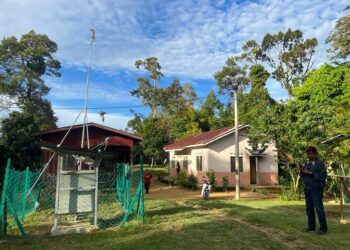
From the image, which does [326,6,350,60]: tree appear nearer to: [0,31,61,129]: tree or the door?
the door

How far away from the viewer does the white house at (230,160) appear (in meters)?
22.8

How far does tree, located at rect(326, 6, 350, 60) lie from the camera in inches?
896

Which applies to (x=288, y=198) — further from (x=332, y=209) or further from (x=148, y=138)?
(x=148, y=138)

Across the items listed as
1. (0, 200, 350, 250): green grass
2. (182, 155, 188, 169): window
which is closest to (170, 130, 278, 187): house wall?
(182, 155, 188, 169): window

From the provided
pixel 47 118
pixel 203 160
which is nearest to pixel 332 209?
pixel 203 160

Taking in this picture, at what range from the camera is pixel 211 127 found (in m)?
37.5

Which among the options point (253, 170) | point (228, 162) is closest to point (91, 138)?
point (228, 162)

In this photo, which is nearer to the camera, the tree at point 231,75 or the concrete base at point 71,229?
the concrete base at point 71,229

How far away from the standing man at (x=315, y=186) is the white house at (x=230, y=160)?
14.8 meters

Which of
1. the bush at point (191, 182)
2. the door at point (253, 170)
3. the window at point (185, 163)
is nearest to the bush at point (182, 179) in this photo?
the bush at point (191, 182)

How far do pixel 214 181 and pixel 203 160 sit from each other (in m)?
2.15

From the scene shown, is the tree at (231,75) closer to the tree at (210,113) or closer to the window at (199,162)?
the tree at (210,113)

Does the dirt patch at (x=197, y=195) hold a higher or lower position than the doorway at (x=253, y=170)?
lower

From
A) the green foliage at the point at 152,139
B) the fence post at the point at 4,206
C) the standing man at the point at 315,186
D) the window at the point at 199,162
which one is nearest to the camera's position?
the fence post at the point at 4,206
